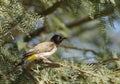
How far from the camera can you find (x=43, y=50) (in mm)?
4887

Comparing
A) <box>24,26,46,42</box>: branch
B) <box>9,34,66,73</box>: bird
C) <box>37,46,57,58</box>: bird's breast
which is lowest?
<box>37,46,57,58</box>: bird's breast

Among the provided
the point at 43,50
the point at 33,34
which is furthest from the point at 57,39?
the point at 43,50

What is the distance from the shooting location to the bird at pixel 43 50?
14.5ft

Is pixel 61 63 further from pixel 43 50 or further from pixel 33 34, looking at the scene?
pixel 33 34

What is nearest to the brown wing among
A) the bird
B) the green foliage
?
the bird

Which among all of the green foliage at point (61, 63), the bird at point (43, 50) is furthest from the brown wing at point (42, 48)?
the green foliage at point (61, 63)

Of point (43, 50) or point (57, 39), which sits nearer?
point (43, 50)

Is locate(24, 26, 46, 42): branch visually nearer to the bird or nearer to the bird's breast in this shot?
the bird

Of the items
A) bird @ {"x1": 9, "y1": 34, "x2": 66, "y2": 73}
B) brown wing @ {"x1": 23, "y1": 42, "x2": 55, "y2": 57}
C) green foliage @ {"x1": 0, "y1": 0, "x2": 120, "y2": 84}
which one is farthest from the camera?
brown wing @ {"x1": 23, "y1": 42, "x2": 55, "y2": 57}

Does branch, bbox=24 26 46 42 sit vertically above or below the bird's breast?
above

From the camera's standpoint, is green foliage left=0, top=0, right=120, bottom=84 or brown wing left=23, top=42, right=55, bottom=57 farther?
brown wing left=23, top=42, right=55, bottom=57

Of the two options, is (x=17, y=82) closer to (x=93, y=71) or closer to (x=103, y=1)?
(x=93, y=71)

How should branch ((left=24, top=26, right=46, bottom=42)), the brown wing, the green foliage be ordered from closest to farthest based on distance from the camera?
1. the green foliage
2. the brown wing
3. branch ((left=24, top=26, right=46, bottom=42))

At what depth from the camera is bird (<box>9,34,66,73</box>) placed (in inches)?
174
